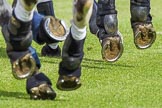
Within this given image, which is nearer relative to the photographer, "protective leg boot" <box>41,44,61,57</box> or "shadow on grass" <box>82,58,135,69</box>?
"shadow on grass" <box>82,58,135,69</box>

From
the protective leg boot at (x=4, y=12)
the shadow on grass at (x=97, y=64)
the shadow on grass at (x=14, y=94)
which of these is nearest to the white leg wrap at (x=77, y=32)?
the protective leg boot at (x=4, y=12)

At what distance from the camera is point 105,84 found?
6.84 m

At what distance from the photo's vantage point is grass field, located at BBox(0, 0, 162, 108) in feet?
19.0

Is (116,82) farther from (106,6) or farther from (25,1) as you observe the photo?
(25,1)

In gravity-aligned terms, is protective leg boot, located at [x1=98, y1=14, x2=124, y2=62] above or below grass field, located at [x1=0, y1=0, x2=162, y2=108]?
above

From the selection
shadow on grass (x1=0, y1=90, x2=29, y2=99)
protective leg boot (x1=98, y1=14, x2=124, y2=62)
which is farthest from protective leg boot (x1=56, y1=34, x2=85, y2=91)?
protective leg boot (x1=98, y1=14, x2=124, y2=62)

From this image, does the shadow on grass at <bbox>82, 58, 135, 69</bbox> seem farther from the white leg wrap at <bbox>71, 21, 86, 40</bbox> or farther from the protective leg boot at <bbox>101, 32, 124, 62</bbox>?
the white leg wrap at <bbox>71, 21, 86, 40</bbox>

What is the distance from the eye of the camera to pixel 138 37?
7547 millimetres

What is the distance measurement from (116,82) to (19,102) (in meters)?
1.45

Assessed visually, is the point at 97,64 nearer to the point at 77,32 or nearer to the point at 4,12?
the point at 4,12

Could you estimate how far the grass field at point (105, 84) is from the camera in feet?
19.0

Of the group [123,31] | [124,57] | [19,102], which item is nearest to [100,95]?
[19,102]

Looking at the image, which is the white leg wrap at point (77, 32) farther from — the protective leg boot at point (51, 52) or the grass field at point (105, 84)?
the protective leg boot at point (51, 52)

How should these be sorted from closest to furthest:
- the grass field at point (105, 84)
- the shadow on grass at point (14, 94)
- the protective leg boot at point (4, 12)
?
the protective leg boot at point (4, 12) < the grass field at point (105, 84) < the shadow on grass at point (14, 94)
